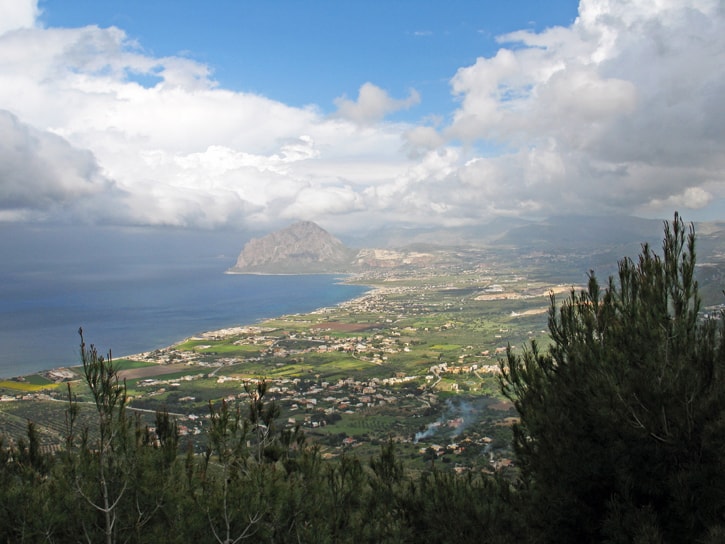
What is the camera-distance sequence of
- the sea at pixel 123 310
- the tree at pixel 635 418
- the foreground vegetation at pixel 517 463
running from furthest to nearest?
the sea at pixel 123 310 → the foreground vegetation at pixel 517 463 → the tree at pixel 635 418

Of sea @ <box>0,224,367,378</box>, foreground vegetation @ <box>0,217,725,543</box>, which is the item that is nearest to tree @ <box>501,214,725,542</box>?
foreground vegetation @ <box>0,217,725,543</box>

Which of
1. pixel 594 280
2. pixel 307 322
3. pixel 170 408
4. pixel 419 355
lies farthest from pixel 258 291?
pixel 594 280

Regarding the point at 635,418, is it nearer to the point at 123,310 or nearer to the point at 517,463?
the point at 517,463

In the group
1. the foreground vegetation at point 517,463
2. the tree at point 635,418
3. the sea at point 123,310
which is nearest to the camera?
the tree at point 635,418

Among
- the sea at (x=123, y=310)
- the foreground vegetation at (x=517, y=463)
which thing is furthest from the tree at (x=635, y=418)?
the sea at (x=123, y=310)

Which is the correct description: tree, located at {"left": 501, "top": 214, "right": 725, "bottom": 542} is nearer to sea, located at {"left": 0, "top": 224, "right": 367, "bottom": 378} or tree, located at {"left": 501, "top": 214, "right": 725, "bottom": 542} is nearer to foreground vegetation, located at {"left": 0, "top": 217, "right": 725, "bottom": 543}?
foreground vegetation, located at {"left": 0, "top": 217, "right": 725, "bottom": 543}

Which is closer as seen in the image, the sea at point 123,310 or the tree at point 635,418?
the tree at point 635,418

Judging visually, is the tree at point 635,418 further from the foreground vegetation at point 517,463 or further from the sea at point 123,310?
the sea at point 123,310

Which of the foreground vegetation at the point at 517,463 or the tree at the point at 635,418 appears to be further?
the foreground vegetation at the point at 517,463
